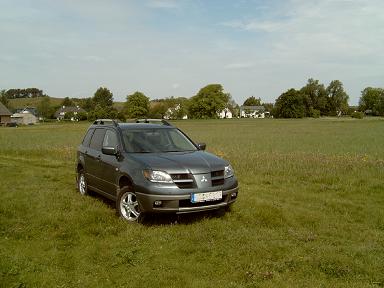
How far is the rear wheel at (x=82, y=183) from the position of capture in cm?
945

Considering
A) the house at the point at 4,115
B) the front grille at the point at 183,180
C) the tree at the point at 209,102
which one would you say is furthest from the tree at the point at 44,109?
the front grille at the point at 183,180

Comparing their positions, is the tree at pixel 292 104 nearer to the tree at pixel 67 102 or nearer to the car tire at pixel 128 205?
the tree at pixel 67 102

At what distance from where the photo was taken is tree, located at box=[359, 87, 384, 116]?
13173cm

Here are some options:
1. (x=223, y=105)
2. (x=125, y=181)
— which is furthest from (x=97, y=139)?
(x=223, y=105)

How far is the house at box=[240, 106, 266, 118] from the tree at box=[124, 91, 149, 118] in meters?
60.4

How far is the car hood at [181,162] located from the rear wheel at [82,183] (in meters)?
2.62

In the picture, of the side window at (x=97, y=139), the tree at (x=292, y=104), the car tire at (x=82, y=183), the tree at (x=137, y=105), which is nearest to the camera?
the side window at (x=97, y=139)

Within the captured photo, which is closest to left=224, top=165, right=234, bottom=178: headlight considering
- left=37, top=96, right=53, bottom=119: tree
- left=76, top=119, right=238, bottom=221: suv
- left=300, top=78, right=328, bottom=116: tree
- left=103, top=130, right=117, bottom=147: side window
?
left=76, top=119, right=238, bottom=221: suv

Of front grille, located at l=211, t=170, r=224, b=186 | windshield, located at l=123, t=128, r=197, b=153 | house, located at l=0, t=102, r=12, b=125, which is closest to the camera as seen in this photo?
front grille, located at l=211, t=170, r=224, b=186

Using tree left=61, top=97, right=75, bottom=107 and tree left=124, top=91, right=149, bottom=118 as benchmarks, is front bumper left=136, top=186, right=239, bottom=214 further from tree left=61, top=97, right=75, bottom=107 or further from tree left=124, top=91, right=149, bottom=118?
tree left=61, top=97, right=75, bottom=107

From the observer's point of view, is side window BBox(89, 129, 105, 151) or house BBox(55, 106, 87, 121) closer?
side window BBox(89, 129, 105, 151)

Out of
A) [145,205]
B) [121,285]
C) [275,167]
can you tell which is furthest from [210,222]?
[275,167]

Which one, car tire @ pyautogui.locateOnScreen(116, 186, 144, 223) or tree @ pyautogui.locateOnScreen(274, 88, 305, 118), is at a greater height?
tree @ pyautogui.locateOnScreen(274, 88, 305, 118)

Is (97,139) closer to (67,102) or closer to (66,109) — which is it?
(66,109)
